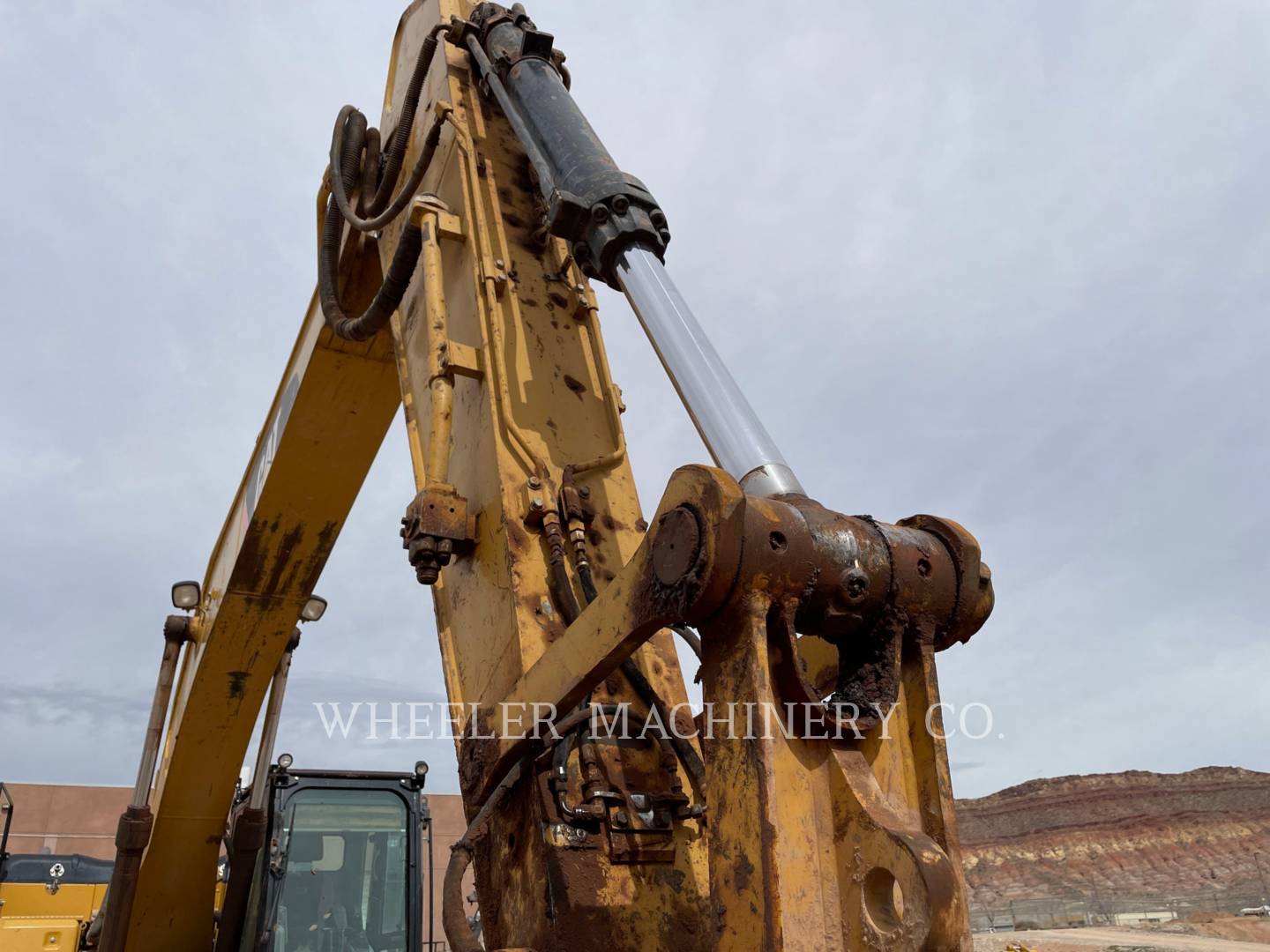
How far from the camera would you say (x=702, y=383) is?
2.21m

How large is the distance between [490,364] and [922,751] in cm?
148

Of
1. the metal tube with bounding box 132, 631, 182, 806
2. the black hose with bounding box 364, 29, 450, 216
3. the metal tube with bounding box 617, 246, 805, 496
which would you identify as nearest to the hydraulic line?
the metal tube with bounding box 617, 246, 805, 496

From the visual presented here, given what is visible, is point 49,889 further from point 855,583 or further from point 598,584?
point 855,583

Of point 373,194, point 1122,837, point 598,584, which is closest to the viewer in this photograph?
point 598,584

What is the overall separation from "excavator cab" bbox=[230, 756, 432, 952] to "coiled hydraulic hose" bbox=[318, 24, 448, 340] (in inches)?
103

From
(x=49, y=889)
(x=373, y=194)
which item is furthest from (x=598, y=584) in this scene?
(x=49, y=889)

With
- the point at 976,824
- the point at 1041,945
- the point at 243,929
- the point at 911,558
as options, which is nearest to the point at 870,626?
the point at 911,558

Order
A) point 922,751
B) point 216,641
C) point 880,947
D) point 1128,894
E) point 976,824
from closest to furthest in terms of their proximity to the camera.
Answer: point 880,947, point 922,751, point 216,641, point 1128,894, point 976,824

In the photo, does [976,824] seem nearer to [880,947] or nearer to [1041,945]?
[1041,945]

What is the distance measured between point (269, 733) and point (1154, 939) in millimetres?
19170

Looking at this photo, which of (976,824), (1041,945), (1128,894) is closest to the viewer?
(1041,945)

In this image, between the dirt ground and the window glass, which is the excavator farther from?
the dirt ground

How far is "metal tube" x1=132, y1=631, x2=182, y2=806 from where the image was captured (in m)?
5.40

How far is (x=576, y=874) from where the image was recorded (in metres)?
1.94
